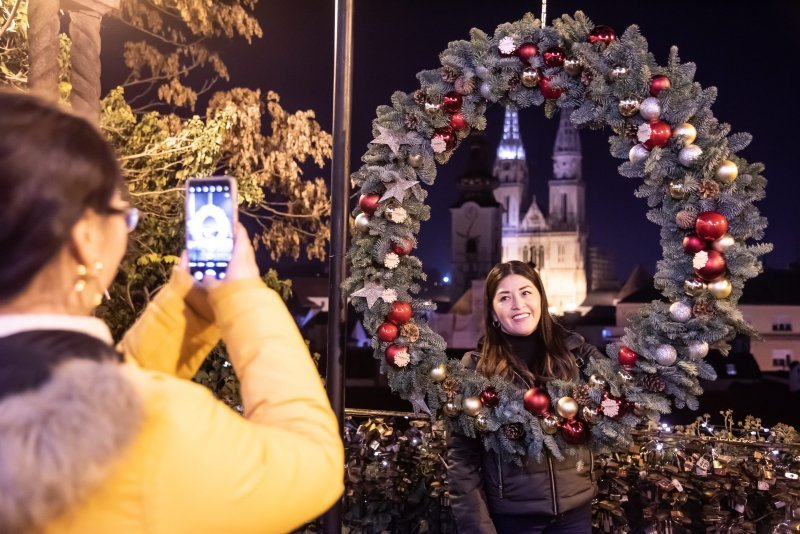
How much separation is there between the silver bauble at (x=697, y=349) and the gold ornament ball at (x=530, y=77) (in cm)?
131

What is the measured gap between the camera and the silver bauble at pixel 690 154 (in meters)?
A: 2.89

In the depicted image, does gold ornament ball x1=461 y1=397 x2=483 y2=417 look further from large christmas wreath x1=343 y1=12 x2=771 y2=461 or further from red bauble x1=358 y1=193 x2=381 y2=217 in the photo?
red bauble x1=358 y1=193 x2=381 y2=217

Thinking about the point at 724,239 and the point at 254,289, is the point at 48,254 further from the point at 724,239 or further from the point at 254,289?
the point at 724,239

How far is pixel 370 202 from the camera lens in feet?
10.6

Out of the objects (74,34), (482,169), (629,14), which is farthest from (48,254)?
(482,169)

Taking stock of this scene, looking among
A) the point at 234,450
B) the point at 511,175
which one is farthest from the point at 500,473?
the point at 511,175

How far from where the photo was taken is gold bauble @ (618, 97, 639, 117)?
2.98 meters

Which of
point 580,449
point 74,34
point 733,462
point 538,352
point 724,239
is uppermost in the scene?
point 74,34

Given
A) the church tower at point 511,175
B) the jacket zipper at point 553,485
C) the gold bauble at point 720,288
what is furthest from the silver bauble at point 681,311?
the church tower at point 511,175

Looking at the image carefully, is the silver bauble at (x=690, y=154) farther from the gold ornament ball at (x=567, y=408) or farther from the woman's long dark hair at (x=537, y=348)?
the gold ornament ball at (x=567, y=408)

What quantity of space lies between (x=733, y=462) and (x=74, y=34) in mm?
4176

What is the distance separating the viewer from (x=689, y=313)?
2902 mm

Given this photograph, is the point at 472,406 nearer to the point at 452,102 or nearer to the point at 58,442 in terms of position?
the point at 452,102

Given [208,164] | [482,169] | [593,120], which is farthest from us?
[482,169]
